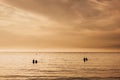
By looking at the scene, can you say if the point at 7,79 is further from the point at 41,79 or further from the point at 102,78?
the point at 102,78

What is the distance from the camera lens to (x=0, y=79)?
54750 mm

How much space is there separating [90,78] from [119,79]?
5.59 meters

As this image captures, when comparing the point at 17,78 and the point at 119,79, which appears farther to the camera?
the point at 17,78

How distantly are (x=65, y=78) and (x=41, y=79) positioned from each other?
4403 millimetres

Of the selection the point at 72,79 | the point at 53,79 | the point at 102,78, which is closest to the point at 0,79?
the point at 53,79

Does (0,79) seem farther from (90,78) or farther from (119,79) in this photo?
(119,79)

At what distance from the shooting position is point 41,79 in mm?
55062

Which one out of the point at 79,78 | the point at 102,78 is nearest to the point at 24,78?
the point at 79,78

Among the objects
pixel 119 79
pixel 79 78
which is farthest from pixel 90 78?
pixel 119 79

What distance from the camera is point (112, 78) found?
55000mm

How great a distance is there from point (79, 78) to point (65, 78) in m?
2.53

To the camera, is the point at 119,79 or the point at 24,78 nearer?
the point at 119,79

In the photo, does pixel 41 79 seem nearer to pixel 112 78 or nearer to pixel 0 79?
pixel 0 79

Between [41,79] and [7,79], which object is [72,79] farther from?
[7,79]
